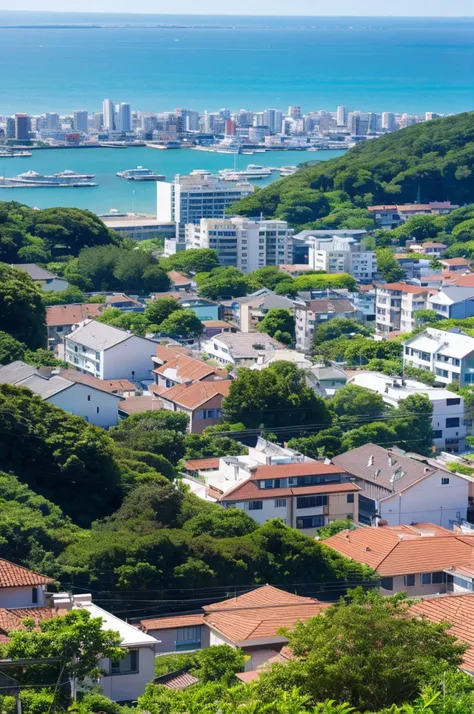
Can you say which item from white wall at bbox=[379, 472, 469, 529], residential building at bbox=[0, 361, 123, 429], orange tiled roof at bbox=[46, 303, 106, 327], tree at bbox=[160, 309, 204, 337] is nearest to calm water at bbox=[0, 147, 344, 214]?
orange tiled roof at bbox=[46, 303, 106, 327]

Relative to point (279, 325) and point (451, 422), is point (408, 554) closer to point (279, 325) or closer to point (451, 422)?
point (451, 422)

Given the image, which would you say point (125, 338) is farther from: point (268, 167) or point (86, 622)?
point (268, 167)

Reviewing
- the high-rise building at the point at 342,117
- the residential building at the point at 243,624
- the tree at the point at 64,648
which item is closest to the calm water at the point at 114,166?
the high-rise building at the point at 342,117

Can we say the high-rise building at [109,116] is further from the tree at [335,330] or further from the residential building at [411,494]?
the residential building at [411,494]

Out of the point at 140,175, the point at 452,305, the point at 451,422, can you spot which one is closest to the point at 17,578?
the point at 451,422

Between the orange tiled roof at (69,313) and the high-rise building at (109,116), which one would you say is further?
the high-rise building at (109,116)

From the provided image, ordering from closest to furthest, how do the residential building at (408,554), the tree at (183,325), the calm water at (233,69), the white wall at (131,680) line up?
the white wall at (131,680) < the residential building at (408,554) < the tree at (183,325) < the calm water at (233,69)
